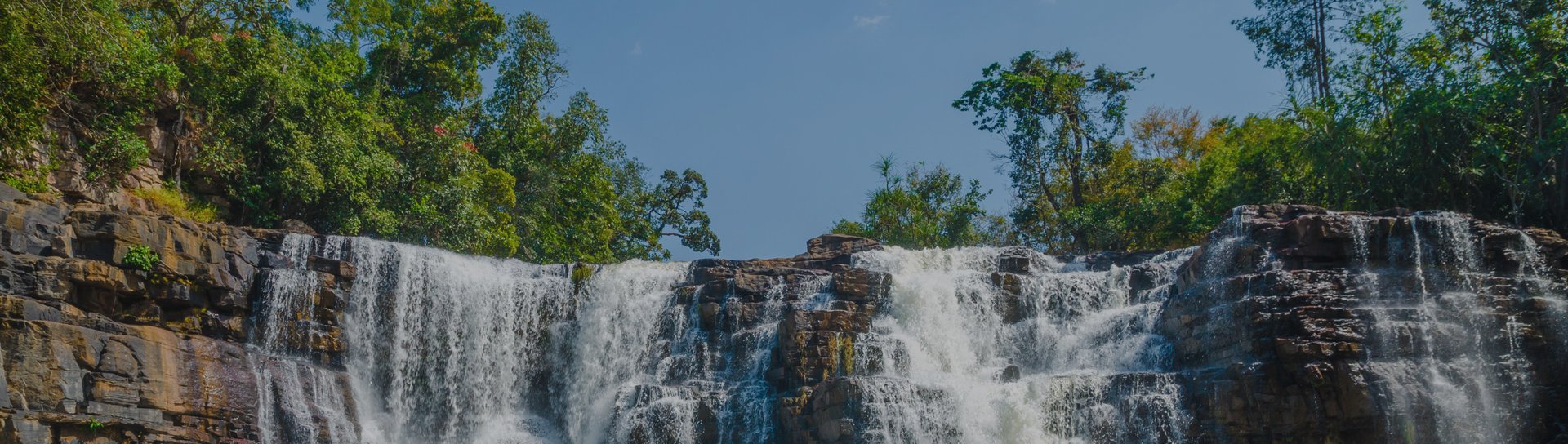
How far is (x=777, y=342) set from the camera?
24.4 m

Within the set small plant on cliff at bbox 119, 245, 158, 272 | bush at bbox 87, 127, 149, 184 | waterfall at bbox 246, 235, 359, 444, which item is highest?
bush at bbox 87, 127, 149, 184

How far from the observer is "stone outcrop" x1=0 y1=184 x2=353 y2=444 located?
55.6ft

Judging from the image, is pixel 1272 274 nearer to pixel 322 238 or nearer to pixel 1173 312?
pixel 1173 312

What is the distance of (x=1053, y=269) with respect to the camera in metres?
28.6

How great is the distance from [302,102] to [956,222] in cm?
2296

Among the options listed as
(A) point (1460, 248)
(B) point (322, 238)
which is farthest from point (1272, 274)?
(B) point (322, 238)

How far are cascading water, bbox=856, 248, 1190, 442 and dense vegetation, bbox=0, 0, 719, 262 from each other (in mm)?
13093

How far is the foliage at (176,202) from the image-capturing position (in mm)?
24391

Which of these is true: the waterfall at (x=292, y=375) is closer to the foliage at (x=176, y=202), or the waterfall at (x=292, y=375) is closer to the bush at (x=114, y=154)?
the foliage at (x=176, y=202)

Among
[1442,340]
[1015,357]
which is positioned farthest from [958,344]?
[1442,340]

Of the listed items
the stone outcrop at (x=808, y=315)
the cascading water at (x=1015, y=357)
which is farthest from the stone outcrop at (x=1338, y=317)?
the stone outcrop at (x=808, y=315)

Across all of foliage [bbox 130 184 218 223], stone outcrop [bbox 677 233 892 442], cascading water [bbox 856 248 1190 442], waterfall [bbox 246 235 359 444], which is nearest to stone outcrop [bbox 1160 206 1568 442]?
cascading water [bbox 856 248 1190 442]

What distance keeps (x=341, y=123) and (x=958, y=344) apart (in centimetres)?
1736

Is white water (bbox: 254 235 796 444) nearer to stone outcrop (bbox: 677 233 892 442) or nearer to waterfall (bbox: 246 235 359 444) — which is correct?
waterfall (bbox: 246 235 359 444)
